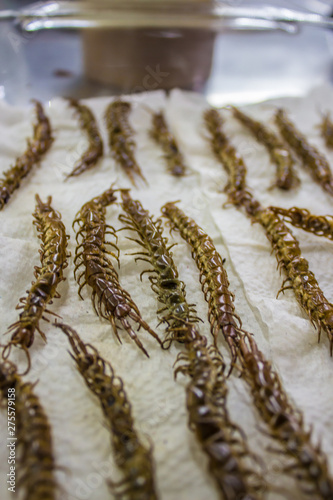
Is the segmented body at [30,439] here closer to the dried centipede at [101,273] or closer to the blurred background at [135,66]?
the dried centipede at [101,273]

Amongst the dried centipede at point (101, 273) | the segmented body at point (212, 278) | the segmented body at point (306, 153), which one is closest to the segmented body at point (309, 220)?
the segmented body at point (306, 153)

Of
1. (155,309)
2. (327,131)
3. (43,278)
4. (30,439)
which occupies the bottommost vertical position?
(30,439)

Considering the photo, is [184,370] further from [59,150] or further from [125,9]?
[125,9]

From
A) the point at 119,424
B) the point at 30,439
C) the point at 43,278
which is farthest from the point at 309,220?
the point at 30,439

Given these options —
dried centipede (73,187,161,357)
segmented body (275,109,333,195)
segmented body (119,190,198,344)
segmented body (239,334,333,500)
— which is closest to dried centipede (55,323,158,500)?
dried centipede (73,187,161,357)

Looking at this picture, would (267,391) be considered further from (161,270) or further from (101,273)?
(101,273)

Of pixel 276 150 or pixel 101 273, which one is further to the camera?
pixel 276 150

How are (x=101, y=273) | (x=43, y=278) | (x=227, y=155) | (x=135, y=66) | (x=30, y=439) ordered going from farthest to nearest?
(x=135, y=66) < (x=227, y=155) < (x=101, y=273) < (x=43, y=278) < (x=30, y=439)
